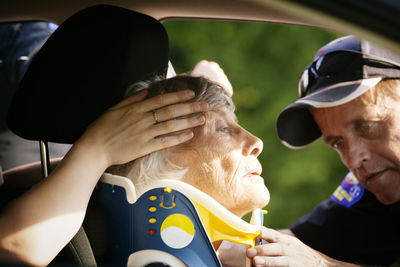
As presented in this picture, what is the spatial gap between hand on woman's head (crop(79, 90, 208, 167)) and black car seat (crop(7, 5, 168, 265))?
0.11 m

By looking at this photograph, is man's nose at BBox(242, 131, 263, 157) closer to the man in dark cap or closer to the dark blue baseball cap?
the man in dark cap

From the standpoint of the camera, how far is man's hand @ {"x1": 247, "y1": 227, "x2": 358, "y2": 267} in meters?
1.88

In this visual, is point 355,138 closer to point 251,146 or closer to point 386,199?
point 386,199

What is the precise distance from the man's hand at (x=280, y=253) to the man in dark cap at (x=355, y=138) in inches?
11.7

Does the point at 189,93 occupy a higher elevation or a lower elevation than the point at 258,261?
higher

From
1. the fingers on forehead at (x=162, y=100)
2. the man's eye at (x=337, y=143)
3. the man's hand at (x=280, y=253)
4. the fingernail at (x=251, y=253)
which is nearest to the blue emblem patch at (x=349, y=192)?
the man's eye at (x=337, y=143)

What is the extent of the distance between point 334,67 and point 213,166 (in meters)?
1.20

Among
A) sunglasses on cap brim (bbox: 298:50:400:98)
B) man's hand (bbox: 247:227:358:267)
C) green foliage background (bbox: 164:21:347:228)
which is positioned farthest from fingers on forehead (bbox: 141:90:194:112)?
green foliage background (bbox: 164:21:347:228)

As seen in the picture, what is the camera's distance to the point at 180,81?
2.10m

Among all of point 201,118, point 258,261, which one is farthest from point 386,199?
point 201,118

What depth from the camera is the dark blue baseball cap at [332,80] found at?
8.63 ft

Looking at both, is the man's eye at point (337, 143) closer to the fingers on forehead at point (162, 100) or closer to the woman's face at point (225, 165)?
the woman's face at point (225, 165)

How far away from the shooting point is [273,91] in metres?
3.77

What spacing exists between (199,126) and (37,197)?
64 centimetres
